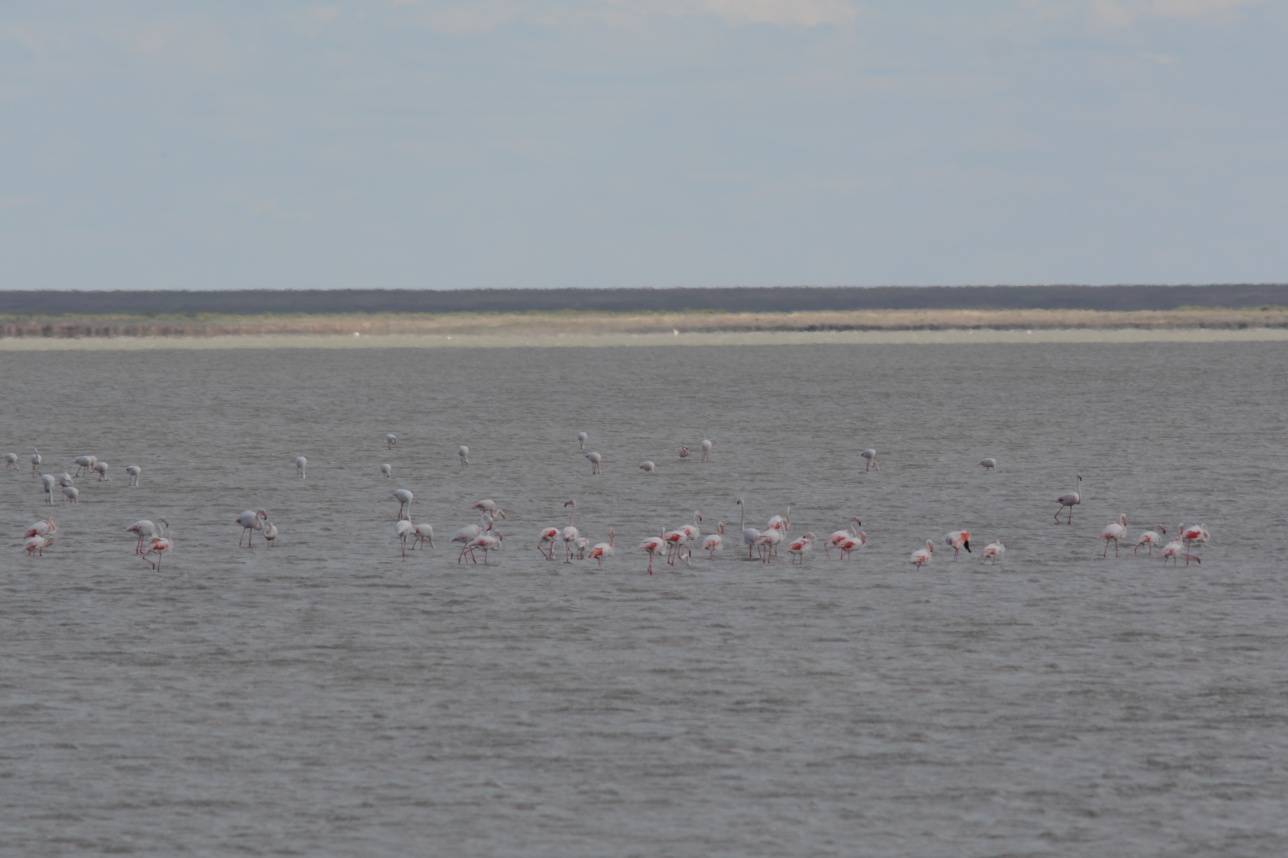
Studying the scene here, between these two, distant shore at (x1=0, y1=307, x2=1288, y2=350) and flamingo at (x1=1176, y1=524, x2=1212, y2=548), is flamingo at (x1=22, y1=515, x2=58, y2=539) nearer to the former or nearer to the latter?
flamingo at (x1=1176, y1=524, x2=1212, y2=548)

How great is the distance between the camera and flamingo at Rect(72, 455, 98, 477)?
38.8m

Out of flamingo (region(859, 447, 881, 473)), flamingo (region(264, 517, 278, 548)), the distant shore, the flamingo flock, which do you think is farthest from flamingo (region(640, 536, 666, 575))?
the distant shore

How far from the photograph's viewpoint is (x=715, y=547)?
27750 millimetres

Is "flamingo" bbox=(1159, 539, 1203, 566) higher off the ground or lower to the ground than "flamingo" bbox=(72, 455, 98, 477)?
higher

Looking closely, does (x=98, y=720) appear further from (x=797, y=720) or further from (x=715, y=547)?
(x=715, y=547)

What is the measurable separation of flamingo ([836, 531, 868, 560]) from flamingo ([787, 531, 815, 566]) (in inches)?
15.4

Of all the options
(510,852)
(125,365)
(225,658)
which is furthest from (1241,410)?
(125,365)

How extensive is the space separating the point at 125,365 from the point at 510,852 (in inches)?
3405

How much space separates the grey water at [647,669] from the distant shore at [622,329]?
311 ft

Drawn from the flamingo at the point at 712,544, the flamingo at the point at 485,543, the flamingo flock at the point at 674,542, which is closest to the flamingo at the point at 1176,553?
the flamingo flock at the point at 674,542

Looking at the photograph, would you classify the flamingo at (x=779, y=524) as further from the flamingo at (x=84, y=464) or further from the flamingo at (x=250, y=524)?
the flamingo at (x=84, y=464)

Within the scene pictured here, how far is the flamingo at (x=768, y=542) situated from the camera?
2742 centimetres

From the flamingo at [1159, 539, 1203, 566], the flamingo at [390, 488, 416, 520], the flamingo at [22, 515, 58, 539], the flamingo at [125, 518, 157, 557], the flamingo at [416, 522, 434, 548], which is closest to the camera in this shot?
the flamingo at [1159, 539, 1203, 566]

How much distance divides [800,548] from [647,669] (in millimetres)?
7429
